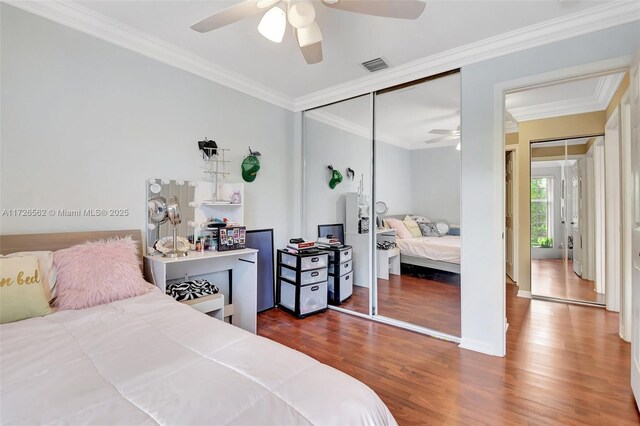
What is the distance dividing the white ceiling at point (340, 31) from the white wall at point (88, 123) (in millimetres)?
295

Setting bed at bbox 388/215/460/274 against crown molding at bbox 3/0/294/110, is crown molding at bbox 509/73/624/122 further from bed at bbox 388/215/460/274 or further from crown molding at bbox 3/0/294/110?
crown molding at bbox 3/0/294/110

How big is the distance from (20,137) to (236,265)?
6.23 ft

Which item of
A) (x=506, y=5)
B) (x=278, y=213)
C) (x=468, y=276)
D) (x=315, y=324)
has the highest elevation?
(x=506, y=5)

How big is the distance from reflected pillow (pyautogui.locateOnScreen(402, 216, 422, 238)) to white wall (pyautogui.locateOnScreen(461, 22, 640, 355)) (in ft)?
2.06

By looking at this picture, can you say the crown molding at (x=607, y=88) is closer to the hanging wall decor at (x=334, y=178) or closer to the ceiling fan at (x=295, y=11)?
the ceiling fan at (x=295, y=11)

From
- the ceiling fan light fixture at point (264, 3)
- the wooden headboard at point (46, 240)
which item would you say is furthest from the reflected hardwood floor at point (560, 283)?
the wooden headboard at point (46, 240)

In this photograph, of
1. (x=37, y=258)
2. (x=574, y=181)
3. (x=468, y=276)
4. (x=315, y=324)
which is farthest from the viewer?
(x=574, y=181)

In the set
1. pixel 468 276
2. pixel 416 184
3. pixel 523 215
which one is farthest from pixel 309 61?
pixel 523 215

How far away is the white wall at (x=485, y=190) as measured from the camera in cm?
239

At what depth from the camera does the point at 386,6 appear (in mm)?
1556

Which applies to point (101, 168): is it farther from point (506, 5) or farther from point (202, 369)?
point (506, 5)

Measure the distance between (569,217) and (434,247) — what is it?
10.4 ft

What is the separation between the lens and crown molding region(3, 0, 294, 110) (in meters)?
2.01

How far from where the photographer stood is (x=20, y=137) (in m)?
Result: 1.90
